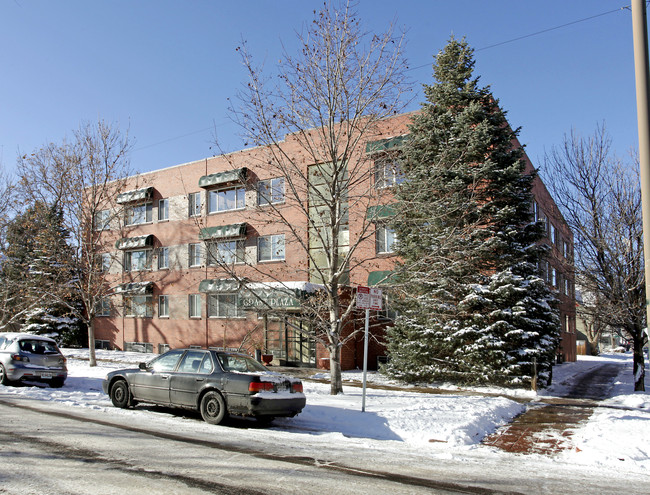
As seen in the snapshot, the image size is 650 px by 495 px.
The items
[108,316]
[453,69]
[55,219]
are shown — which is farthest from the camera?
[108,316]

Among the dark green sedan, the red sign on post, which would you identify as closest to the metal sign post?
the red sign on post

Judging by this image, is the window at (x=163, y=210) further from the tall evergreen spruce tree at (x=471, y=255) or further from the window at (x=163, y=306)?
the tall evergreen spruce tree at (x=471, y=255)

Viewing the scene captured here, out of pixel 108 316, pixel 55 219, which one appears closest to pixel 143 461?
pixel 55 219

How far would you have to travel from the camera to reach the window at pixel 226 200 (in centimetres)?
2923

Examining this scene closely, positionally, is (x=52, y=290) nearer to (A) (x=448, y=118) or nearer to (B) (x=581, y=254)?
(A) (x=448, y=118)

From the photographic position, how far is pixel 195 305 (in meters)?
30.9

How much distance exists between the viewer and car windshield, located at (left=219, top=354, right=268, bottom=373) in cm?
1002

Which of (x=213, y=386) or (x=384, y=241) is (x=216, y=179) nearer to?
(x=384, y=241)

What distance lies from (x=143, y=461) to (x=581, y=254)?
1636 cm

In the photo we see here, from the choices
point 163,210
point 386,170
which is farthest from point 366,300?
point 163,210

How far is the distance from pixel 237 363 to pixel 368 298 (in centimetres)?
306

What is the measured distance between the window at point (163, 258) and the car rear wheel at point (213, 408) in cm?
2367

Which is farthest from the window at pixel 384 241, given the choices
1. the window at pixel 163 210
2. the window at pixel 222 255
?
the window at pixel 163 210

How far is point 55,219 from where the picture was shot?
2328cm
